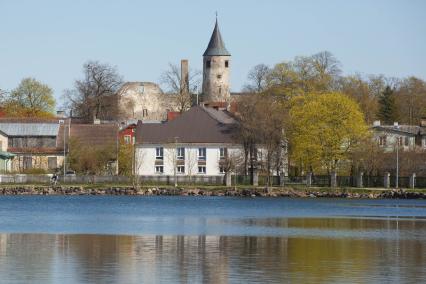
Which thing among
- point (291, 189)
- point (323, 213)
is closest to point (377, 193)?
point (291, 189)

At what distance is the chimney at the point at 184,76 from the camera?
153 meters

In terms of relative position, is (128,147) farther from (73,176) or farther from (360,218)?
(360,218)

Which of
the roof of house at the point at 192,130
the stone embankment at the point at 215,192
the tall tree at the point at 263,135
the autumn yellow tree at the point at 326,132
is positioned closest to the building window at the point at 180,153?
the roof of house at the point at 192,130

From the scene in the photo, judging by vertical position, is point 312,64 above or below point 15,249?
above

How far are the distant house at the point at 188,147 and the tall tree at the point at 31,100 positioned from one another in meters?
31.6

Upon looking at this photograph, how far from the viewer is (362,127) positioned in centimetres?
10275

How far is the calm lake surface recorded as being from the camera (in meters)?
35.2

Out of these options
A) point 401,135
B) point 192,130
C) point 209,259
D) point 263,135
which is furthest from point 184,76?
point 209,259

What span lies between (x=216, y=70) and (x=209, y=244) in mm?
128157

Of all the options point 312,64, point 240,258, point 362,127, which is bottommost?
point 240,258

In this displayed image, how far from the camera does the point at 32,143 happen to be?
114 meters

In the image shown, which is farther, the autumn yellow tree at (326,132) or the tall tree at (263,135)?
the tall tree at (263,135)

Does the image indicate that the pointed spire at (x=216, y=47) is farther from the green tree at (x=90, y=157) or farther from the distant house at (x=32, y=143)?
the green tree at (x=90, y=157)

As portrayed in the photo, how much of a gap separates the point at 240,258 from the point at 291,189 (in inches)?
2276
